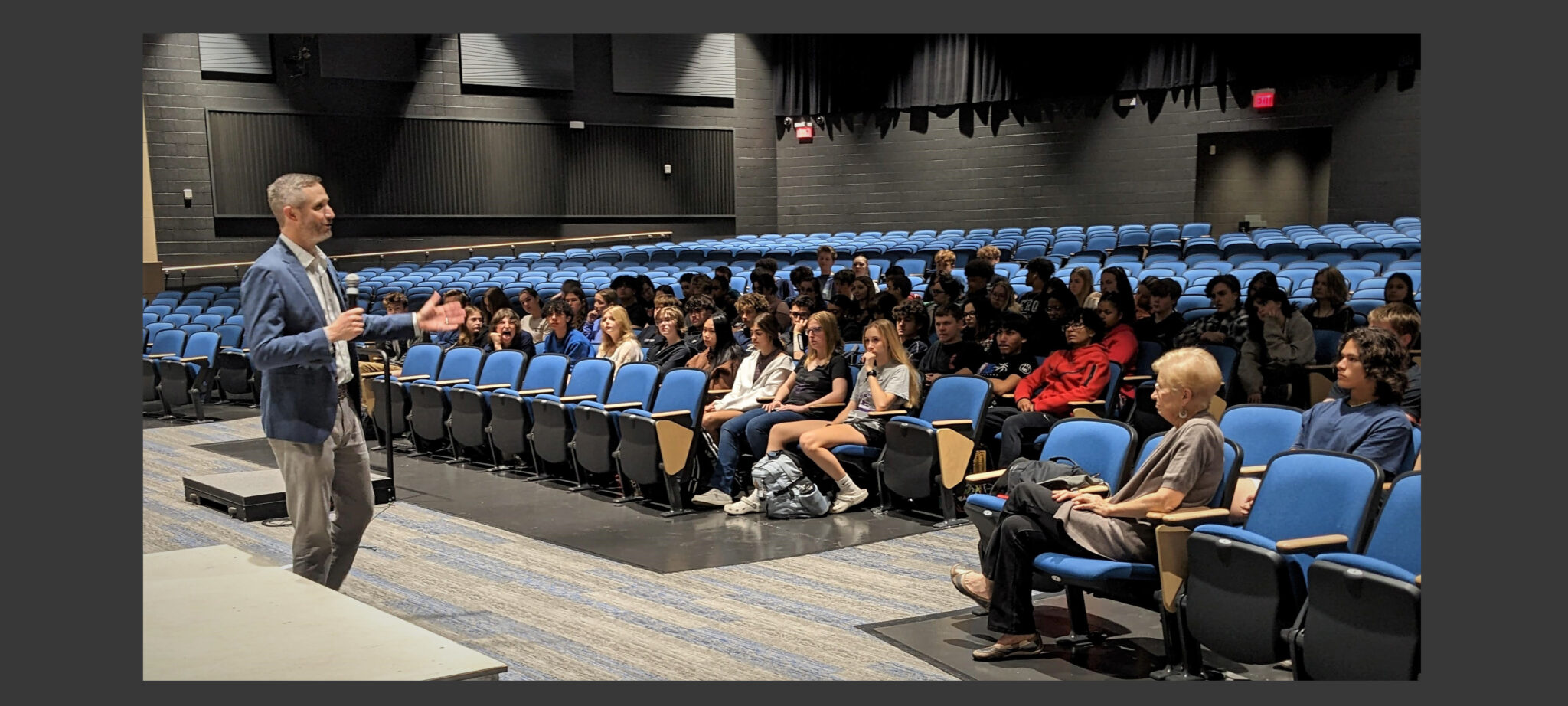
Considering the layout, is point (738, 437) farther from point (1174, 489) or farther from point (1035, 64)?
point (1035, 64)

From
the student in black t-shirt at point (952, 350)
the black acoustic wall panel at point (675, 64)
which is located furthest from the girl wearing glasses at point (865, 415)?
the black acoustic wall panel at point (675, 64)

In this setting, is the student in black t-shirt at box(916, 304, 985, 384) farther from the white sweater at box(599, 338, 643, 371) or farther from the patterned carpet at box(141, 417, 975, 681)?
the white sweater at box(599, 338, 643, 371)

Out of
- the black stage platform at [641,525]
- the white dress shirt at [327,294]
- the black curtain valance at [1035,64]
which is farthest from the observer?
the black curtain valance at [1035,64]

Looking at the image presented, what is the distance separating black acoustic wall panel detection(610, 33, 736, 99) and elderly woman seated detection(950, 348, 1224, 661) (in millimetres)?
15395

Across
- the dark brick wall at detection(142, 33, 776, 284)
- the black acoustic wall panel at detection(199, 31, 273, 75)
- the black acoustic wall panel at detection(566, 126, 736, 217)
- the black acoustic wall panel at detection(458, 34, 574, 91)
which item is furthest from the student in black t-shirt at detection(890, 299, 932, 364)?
the black acoustic wall panel at detection(566, 126, 736, 217)

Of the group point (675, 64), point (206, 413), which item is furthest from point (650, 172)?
point (206, 413)

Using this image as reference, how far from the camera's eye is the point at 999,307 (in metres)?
7.03

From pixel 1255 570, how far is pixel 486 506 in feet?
12.6

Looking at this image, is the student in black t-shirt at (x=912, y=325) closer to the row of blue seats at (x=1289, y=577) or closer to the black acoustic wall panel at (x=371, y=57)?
the row of blue seats at (x=1289, y=577)

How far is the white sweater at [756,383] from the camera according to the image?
19.5 feet

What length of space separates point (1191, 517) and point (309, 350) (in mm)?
2240

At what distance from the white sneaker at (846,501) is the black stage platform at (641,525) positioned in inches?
1.7

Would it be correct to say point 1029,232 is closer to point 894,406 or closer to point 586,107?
point 586,107

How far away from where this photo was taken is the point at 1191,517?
3188 mm
